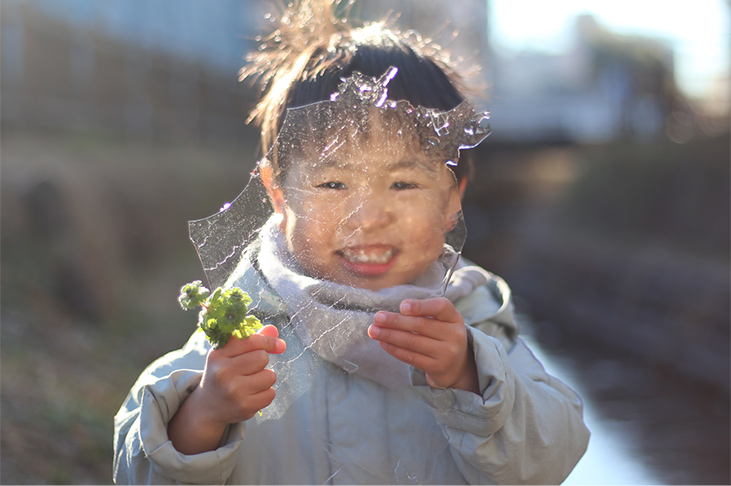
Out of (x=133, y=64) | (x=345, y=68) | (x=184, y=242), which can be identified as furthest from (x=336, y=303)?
(x=133, y=64)

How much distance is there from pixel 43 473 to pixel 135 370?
2227mm

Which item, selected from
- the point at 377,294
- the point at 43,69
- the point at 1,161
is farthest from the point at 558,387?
the point at 43,69

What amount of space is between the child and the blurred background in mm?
556

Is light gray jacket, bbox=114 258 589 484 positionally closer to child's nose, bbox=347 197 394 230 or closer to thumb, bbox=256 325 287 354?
thumb, bbox=256 325 287 354

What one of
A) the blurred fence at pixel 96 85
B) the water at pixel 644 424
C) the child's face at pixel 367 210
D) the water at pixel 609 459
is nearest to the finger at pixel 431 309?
the child's face at pixel 367 210

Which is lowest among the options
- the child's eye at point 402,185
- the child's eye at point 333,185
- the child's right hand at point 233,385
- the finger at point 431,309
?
the child's right hand at point 233,385

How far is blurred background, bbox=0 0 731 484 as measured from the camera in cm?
504

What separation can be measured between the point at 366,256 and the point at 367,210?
0.32ft

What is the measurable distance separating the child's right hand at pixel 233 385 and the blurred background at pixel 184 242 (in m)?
0.83

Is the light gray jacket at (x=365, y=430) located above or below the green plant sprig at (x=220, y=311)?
below

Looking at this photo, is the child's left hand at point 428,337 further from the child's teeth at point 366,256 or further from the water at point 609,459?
the water at point 609,459

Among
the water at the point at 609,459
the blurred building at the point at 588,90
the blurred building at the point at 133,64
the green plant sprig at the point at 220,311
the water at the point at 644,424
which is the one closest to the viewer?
the green plant sprig at the point at 220,311

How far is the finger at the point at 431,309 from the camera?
1344 millimetres

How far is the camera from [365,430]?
1.64m
